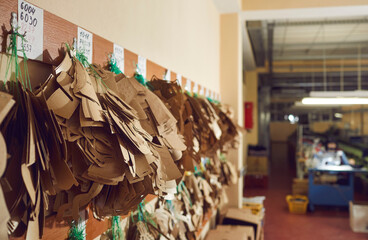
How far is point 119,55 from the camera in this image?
5.62ft

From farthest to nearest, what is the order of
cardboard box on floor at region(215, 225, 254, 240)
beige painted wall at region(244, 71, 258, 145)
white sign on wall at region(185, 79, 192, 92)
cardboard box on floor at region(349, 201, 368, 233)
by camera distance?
beige painted wall at region(244, 71, 258, 145)
cardboard box on floor at region(349, 201, 368, 233)
cardboard box on floor at region(215, 225, 254, 240)
white sign on wall at region(185, 79, 192, 92)

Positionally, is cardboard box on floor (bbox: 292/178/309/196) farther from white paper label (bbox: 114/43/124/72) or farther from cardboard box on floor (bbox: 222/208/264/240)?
white paper label (bbox: 114/43/124/72)

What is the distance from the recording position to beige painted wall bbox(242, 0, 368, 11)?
15.5ft

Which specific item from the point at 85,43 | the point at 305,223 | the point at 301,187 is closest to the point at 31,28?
the point at 85,43

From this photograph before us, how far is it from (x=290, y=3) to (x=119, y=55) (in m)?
3.75

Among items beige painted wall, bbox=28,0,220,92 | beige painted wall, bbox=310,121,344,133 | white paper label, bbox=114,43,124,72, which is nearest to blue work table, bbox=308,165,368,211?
beige painted wall, bbox=28,0,220,92

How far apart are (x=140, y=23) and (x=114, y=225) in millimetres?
1033

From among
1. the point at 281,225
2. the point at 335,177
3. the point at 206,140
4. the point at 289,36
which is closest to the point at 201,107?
the point at 206,140

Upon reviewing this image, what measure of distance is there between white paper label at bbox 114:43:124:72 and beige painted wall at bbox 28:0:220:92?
0.04 m

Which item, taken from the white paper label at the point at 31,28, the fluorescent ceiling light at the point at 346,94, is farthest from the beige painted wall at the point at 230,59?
the white paper label at the point at 31,28

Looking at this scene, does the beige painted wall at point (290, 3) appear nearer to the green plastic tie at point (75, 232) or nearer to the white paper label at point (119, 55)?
the white paper label at point (119, 55)

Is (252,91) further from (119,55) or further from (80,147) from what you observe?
(80,147)

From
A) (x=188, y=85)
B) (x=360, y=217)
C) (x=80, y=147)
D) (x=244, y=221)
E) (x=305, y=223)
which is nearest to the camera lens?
(x=80, y=147)

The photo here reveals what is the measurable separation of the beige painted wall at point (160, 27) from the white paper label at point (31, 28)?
4 centimetres
